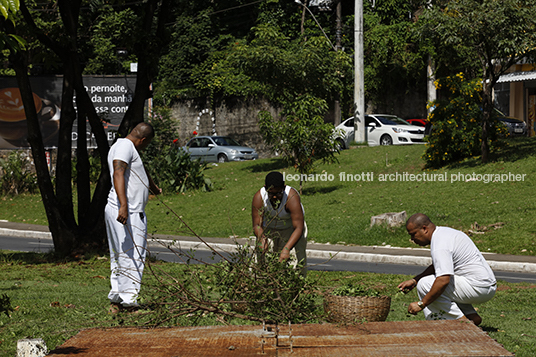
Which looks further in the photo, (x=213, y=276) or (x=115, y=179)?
(x=115, y=179)

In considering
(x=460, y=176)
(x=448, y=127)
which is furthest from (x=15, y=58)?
(x=448, y=127)

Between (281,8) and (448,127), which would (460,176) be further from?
(281,8)

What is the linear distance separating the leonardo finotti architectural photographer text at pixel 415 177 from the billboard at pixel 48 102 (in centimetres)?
854

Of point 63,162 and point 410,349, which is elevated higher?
point 63,162

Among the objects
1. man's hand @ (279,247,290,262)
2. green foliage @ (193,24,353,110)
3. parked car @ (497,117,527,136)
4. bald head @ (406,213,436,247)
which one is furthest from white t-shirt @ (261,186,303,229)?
parked car @ (497,117,527,136)

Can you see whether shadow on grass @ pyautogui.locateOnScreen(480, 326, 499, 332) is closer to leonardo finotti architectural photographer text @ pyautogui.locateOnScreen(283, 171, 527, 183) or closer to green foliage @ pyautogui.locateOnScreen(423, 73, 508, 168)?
leonardo finotti architectural photographer text @ pyautogui.locateOnScreen(283, 171, 527, 183)

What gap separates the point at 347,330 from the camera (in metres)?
4.08

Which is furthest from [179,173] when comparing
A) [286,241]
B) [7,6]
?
[7,6]

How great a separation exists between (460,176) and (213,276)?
15079mm

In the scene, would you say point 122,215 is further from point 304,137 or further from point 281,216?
point 304,137

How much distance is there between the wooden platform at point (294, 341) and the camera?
352cm

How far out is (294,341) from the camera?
380 cm

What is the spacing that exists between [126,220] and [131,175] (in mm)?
493

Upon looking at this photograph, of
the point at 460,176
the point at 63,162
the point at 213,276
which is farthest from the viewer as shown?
the point at 460,176
